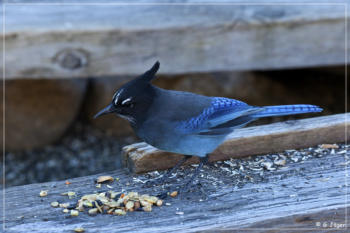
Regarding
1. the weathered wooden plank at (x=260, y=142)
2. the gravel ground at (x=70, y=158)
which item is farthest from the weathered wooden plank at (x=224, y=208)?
the gravel ground at (x=70, y=158)

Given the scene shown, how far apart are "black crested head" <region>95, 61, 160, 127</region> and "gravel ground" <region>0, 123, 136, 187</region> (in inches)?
82.1

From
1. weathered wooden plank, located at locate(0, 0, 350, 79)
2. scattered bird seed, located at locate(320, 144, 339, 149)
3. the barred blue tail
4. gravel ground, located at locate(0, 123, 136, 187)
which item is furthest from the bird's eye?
gravel ground, located at locate(0, 123, 136, 187)

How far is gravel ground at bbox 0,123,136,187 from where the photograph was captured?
458 cm

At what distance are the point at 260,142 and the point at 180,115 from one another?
0.46m

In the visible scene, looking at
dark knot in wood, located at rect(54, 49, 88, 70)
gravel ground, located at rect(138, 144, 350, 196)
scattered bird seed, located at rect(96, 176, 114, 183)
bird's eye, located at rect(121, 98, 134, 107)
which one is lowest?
scattered bird seed, located at rect(96, 176, 114, 183)

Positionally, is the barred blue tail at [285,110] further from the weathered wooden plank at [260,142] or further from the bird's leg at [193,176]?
the bird's leg at [193,176]

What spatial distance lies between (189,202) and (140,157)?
41 cm

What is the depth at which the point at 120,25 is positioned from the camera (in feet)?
11.9

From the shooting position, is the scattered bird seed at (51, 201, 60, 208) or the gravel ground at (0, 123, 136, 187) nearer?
the scattered bird seed at (51, 201, 60, 208)

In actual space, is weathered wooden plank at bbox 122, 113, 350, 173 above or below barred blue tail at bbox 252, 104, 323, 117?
below

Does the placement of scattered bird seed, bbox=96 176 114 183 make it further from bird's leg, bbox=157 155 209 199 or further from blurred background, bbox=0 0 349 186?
blurred background, bbox=0 0 349 186

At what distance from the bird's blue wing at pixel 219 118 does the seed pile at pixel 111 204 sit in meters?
0.42

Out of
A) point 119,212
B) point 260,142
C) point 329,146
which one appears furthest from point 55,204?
point 329,146

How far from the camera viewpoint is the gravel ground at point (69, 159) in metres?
4.58
